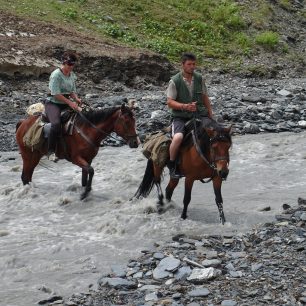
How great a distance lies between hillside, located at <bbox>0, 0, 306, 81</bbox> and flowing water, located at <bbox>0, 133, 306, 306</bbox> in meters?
11.3

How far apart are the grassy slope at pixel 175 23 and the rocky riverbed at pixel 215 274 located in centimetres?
2281

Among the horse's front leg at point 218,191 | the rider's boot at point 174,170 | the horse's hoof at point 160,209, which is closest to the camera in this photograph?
the horse's front leg at point 218,191

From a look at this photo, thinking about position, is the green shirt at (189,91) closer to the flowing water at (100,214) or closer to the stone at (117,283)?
the flowing water at (100,214)

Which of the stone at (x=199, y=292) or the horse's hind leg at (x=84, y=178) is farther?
the horse's hind leg at (x=84, y=178)

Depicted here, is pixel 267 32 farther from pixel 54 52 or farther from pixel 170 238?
pixel 170 238

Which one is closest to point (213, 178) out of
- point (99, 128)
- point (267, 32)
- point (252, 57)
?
point (99, 128)

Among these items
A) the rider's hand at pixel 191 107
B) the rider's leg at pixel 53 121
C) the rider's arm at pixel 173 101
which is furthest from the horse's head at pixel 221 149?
the rider's leg at pixel 53 121

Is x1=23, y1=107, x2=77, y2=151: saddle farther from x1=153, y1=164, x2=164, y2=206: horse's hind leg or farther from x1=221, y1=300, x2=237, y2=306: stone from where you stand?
x1=221, y1=300, x2=237, y2=306: stone

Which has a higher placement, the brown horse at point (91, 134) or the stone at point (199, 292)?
the brown horse at point (91, 134)

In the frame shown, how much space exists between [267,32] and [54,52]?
15.4m

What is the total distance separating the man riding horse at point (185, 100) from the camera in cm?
1014

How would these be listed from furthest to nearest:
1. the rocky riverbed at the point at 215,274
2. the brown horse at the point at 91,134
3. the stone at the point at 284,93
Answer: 1. the stone at the point at 284,93
2. the brown horse at the point at 91,134
3. the rocky riverbed at the point at 215,274

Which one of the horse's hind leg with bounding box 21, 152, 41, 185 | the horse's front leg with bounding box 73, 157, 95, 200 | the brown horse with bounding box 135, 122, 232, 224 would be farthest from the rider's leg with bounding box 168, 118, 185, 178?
the horse's hind leg with bounding box 21, 152, 41, 185

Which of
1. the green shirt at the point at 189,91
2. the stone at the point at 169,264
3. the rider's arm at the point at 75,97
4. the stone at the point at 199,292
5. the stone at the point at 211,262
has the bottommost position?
the stone at the point at 169,264
